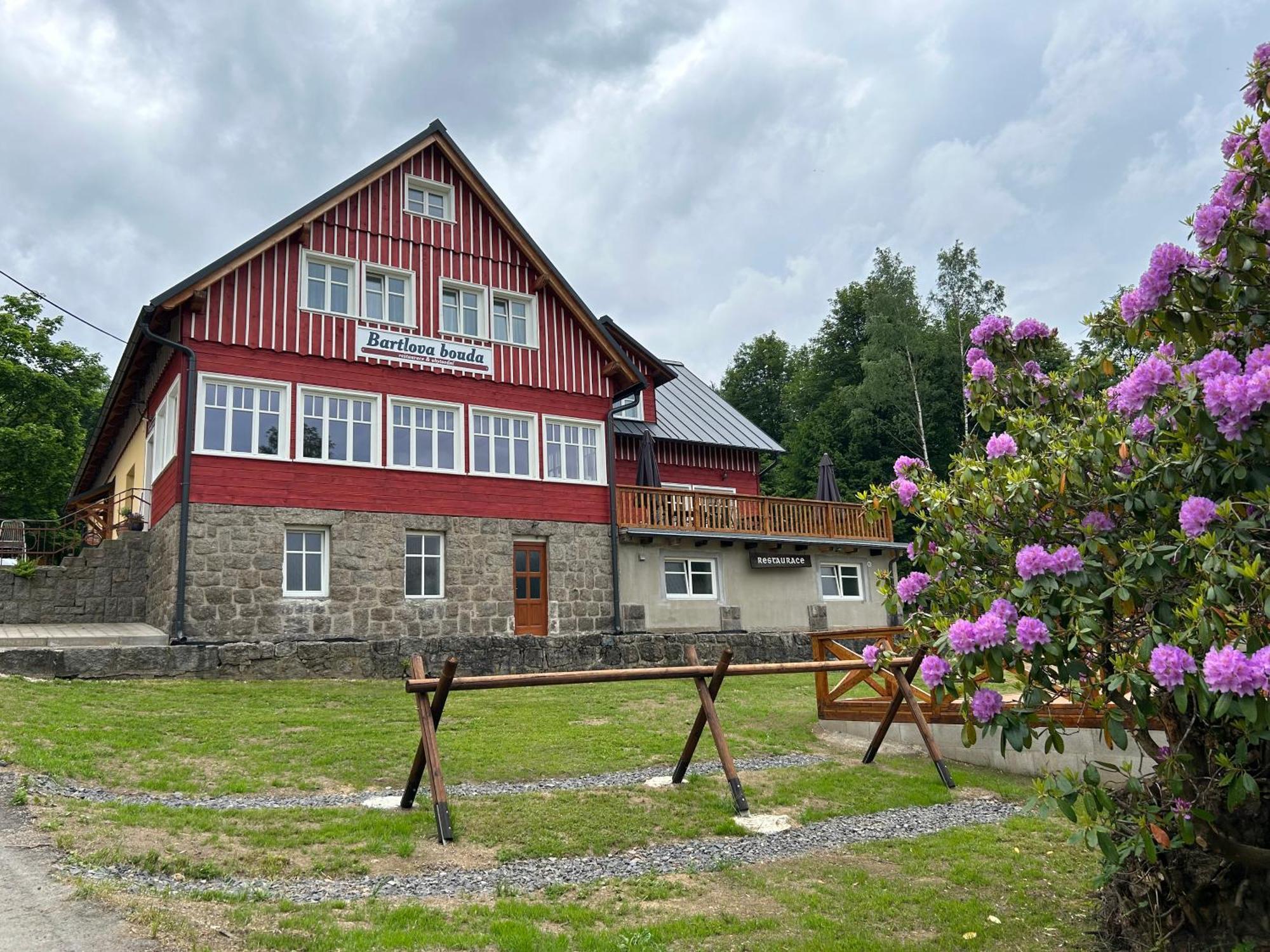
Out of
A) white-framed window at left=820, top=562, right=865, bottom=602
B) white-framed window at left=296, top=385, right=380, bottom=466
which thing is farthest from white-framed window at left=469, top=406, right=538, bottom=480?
white-framed window at left=820, top=562, right=865, bottom=602

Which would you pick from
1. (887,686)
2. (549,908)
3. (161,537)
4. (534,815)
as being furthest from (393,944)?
(161,537)

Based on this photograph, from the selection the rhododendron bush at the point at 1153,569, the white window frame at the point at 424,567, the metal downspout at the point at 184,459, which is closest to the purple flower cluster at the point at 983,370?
the rhododendron bush at the point at 1153,569

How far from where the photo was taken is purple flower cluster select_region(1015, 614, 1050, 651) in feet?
11.5

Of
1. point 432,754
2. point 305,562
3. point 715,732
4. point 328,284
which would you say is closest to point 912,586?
point 715,732

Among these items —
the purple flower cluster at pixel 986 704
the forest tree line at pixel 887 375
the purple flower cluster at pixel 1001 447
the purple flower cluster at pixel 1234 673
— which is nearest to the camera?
the purple flower cluster at pixel 1234 673

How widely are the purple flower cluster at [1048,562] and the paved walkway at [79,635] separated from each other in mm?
13959

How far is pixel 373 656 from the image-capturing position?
15.8m

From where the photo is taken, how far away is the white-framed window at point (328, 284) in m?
17.7

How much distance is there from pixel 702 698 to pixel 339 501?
11408mm

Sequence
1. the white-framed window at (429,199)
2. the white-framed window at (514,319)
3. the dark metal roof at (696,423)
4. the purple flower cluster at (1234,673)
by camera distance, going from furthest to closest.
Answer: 1. the dark metal roof at (696,423)
2. the white-framed window at (514,319)
3. the white-framed window at (429,199)
4. the purple flower cluster at (1234,673)

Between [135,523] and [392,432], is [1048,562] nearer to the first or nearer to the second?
[392,432]

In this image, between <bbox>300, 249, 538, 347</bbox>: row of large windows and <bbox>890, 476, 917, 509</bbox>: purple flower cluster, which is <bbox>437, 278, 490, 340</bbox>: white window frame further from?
<bbox>890, 476, 917, 509</bbox>: purple flower cluster

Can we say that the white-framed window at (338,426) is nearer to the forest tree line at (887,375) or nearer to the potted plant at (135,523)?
the potted plant at (135,523)

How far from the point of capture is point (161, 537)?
17.3 m
